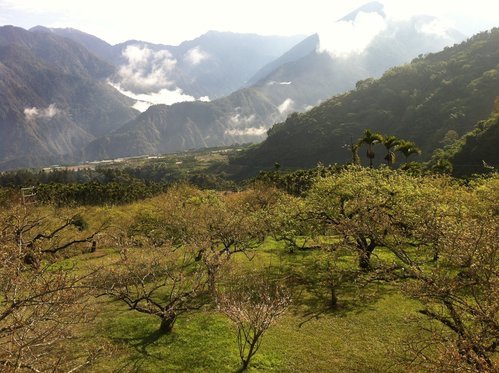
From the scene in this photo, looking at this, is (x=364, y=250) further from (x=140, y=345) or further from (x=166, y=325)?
(x=140, y=345)

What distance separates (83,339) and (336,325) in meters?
16.5

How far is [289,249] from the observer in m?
45.2

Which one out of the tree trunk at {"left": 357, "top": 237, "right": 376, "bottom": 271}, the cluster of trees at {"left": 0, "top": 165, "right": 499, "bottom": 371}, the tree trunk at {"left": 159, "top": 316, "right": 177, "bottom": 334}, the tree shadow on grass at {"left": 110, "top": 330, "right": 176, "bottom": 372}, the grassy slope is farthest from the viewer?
the tree trunk at {"left": 357, "top": 237, "right": 376, "bottom": 271}

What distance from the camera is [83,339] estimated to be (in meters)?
24.3

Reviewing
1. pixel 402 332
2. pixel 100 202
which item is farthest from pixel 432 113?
pixel 402 332

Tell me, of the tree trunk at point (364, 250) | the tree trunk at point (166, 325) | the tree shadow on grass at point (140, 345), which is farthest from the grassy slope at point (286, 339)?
the tree trunk at point (364, 250)

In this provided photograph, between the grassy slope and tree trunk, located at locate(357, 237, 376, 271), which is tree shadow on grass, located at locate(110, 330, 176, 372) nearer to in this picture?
the grassy slope

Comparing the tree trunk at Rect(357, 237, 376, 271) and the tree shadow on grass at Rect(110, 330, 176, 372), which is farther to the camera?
the tree trunk at Rect(357, 237, 376, 271)

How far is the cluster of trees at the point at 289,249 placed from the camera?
15.9 m

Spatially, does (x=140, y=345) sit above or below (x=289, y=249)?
above

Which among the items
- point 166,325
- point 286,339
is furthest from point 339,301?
point 166,325

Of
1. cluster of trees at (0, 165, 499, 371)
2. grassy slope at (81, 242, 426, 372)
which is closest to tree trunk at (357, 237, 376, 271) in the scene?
cluster of trees at (0, 165, 499, 371)

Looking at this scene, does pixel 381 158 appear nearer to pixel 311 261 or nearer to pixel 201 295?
pixel 311 261

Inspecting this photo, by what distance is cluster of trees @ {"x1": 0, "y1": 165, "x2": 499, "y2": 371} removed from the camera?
1586cm
